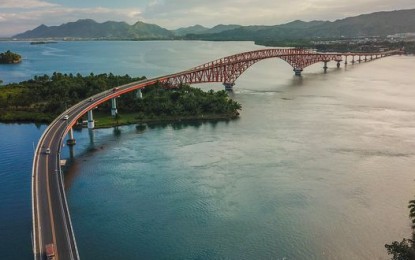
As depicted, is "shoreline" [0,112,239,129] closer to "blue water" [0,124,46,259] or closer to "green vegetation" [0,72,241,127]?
"green vegetation" [0,72,241,127]

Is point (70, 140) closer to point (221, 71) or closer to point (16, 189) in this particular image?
point (16, 189)

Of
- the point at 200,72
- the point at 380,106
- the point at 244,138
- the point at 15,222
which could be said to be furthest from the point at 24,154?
the point at 380,106

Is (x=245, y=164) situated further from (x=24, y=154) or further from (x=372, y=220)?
(x=24, y=154)

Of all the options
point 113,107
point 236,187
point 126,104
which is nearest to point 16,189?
point 236,187

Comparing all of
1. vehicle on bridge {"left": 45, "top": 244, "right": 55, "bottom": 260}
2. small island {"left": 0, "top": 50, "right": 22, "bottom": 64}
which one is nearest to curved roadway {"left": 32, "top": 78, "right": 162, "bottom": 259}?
vehicle on bridge {"left": 45, "top": 244, "right": 55, "bottom": 260}

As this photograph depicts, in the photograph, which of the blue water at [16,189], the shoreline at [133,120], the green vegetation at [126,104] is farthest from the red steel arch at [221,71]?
the blue water at [16,189]

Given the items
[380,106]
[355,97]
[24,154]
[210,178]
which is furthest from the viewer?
[355,97]
